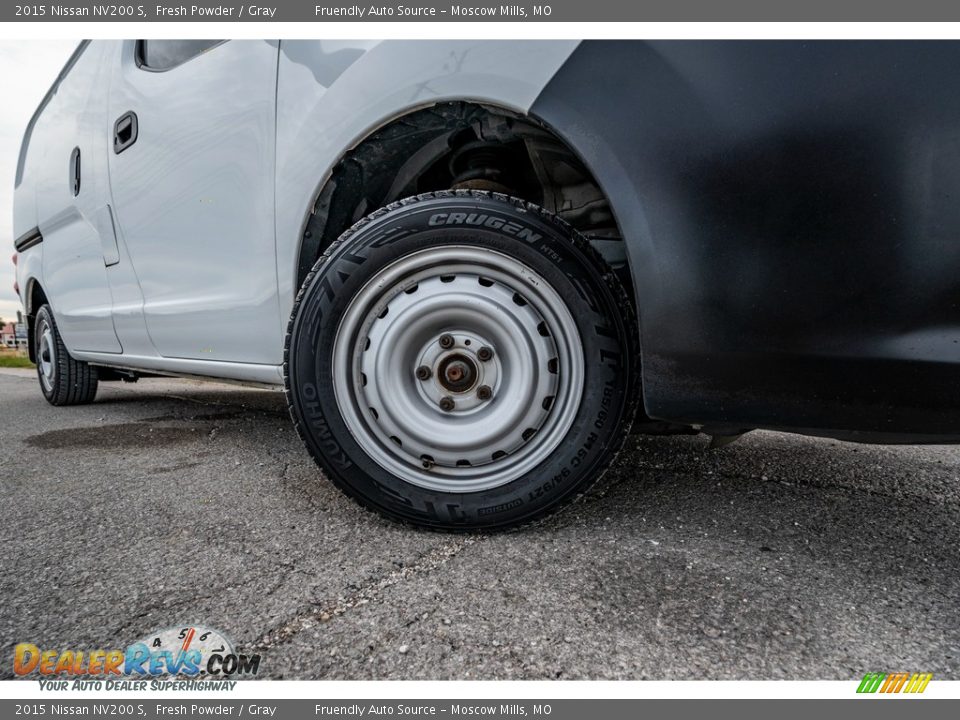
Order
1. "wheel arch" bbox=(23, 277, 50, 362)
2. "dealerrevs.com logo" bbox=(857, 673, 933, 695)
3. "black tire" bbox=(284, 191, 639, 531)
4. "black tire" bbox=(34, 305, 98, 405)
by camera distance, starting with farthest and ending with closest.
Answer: "wheel arch" bbox=(23, 277, 50, 362) < "black tire" bbox=(34, 305, 98, 405) < "black tire" bbox=(284, 191, 639, 531) < "dealerrevs.com logo" bbox=(857, 673, 933, 695)

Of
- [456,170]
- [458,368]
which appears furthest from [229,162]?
[458,368]

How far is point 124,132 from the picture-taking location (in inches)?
74.7

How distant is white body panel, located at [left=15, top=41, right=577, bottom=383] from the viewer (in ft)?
3.73

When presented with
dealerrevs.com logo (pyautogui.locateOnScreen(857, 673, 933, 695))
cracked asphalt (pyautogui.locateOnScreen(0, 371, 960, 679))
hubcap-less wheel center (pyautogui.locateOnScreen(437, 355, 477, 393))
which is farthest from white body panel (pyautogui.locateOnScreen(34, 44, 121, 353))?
dealerrevs.com logo (pyautogui.locateOnScreen(857, 673, 933, 695))

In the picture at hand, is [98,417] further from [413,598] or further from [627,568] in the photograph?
[627,568]

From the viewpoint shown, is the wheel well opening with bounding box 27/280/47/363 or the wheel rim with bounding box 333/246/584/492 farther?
the wheel well opening with bounding box 27/280/47/363

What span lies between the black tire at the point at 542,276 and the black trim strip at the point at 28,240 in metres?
2.85

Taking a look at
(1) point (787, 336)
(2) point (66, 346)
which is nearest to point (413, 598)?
(1) point (787, 336)

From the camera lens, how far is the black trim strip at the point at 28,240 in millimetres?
2984

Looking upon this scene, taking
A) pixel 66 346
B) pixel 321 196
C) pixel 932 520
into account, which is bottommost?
pixel 66 346

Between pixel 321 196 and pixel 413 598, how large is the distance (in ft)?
3.26

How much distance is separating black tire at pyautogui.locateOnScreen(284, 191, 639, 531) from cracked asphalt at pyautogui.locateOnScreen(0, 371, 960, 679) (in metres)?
0.08

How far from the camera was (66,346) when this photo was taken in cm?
300

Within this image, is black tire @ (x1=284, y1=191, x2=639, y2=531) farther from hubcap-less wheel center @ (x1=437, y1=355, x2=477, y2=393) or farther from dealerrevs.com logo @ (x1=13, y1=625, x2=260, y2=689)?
dealerrevs.com logo @ (x1=13, y1=625, x2=260, y2=689)
